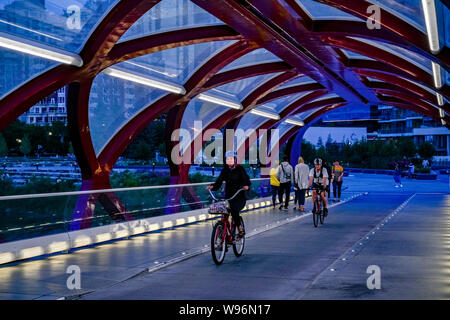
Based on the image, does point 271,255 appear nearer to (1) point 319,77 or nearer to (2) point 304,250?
(2) point 304,250

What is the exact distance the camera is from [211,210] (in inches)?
380

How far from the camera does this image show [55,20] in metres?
15.8

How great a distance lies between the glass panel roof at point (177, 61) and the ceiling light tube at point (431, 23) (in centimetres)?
841

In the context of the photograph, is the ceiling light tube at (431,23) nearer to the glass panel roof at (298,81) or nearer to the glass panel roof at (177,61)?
the glass panel roof at (177,61)

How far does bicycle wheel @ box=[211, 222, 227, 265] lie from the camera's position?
9.27 metres

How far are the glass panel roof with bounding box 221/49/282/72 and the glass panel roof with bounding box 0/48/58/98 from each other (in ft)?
30.8

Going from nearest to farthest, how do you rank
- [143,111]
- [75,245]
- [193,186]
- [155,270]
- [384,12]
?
1. [155,270]
2. [75,245]
3. [384,12]
4. [193,186]
5. [143,111]

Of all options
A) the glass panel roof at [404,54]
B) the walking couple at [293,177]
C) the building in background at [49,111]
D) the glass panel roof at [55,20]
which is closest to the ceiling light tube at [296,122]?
the walking couple at [293,177]

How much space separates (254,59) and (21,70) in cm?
1040

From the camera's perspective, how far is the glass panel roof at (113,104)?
22688 millimetres

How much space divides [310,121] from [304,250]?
116ft

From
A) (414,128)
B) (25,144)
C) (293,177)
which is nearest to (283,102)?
(293,177)

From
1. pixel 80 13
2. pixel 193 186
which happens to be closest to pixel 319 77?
pixel 193 186

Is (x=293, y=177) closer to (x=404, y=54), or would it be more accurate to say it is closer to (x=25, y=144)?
(x=404, y=54)
